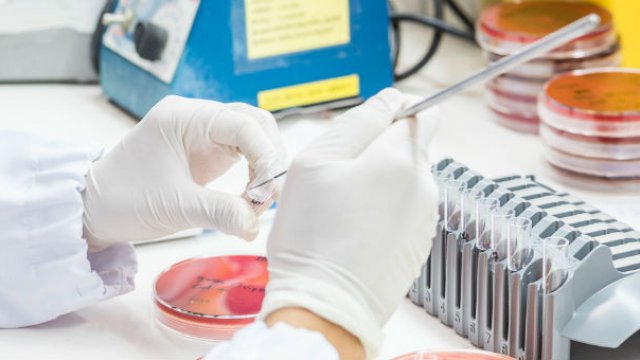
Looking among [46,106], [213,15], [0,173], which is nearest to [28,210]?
[0,173]

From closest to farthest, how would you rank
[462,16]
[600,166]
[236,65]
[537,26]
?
[600,166], [236,65], [537,26], [462,16]

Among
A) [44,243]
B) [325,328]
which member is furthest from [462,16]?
[325,328]

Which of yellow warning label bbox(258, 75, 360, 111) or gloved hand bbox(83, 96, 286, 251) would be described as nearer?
gloved hand bbox(83, 96, 286, 251)

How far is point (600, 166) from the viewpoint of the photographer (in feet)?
4.67

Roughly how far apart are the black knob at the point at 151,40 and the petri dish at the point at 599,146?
2.01 ft

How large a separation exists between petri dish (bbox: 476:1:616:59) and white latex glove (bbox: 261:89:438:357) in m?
0.80

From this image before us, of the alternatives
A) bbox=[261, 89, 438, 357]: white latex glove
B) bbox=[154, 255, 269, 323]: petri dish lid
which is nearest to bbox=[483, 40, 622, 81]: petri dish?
bbox=[154, 255, 269, 323]: petri dish lid

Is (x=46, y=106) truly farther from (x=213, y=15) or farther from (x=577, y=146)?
(x=577, y=146)

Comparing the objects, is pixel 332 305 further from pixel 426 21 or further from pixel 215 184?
pixel 426 21

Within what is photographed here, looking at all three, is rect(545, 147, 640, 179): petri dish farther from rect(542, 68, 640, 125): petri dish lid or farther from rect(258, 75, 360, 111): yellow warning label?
rect(258, 75, 360, 111): yellow warning label

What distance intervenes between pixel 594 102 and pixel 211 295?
0.66 metres

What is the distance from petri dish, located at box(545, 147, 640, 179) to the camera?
1416 mm

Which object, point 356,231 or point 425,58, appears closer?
point 356,231

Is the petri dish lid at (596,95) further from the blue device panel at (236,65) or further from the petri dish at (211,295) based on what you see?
the petri dish at (211,295)
